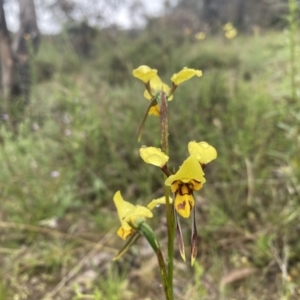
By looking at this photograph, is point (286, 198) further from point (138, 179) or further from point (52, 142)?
point (52, 142)

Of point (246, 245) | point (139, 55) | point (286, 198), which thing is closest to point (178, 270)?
point (246, 245)

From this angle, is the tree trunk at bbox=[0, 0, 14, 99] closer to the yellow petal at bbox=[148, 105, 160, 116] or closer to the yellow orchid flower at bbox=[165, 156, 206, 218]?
the yellow petal at bbox=[148, 105, 160, 116]

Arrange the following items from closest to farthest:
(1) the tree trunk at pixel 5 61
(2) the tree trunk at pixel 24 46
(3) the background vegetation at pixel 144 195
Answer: (3) the background vegetation at pixel 144 195
(1) the tree trunk at pixel 5 61
(2) the tree trunk at pixel 24 46

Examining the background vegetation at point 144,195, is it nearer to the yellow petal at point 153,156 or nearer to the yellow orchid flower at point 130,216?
the yellow orchid flower at point 130,216

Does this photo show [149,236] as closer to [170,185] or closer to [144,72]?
[170,185]

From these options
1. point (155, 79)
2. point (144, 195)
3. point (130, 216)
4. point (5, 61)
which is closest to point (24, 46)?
point (5, 61)

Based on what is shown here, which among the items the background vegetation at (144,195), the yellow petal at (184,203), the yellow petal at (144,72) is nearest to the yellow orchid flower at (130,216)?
the yellow petal at (184,203)
